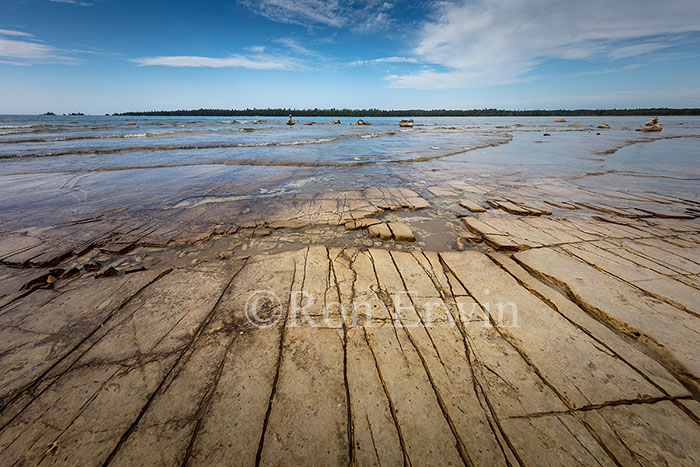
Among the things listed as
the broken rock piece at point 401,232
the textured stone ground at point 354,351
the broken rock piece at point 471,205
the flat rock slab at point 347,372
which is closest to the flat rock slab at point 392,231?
the broken rock piece at point 401,232

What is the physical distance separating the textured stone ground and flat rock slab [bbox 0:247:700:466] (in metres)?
0.01

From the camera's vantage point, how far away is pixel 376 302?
242cm

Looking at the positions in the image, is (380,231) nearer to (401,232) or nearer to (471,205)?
(401,232)

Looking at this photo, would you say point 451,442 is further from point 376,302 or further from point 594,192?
point 594,192

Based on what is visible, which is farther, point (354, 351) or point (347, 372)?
point (354, 351)

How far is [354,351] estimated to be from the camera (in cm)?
192

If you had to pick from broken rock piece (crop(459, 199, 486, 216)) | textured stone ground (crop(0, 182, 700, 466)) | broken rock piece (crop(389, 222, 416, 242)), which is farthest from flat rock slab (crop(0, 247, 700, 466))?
broken rock piece (crop(459, 199, 486, 216))

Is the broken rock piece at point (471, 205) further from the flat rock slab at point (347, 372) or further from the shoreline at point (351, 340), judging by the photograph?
the flat rock slab at point (347, 372)

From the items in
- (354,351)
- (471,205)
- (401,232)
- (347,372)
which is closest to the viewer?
(347,372)

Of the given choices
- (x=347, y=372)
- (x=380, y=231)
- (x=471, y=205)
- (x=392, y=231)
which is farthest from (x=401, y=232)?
(x=347, y=372)

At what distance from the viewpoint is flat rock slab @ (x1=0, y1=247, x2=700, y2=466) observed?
1.36 m

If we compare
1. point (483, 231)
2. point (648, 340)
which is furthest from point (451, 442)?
point (483, 231)

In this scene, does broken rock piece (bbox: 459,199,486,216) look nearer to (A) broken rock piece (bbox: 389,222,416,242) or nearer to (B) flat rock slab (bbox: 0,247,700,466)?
(A) broken rock piece (bbox: 389,222,416,242)

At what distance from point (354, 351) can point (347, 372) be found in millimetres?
182
